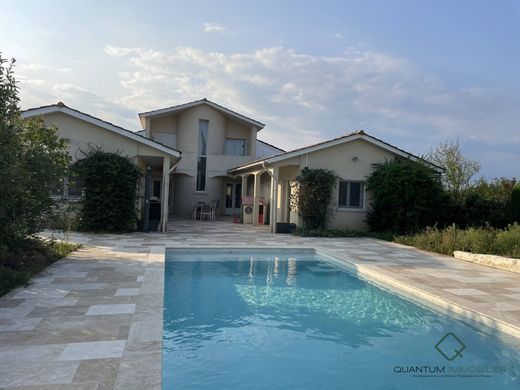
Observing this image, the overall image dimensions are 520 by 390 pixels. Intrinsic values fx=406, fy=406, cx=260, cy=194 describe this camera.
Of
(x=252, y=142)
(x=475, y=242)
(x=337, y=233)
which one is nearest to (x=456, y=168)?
(x=337, y=233)

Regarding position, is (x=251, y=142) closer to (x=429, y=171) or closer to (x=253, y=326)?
(x=429, y=171)

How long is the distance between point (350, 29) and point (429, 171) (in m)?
7.31

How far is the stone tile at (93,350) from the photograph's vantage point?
159 inches

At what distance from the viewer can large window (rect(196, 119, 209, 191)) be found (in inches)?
1065

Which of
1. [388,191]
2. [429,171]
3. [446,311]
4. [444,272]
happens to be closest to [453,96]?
[429,171]

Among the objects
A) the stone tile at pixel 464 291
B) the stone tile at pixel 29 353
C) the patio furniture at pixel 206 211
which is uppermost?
the patio furniture at pixel 206 211

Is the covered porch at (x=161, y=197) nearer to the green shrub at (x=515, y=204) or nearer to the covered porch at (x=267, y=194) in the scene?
the covered porch at (x=267, y=194)

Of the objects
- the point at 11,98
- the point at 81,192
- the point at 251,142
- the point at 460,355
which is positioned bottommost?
the point at 460,355

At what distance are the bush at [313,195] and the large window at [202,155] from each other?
1118 centimetres

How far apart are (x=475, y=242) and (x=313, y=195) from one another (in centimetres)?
653

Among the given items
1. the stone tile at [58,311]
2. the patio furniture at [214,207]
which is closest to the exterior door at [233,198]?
the patio furniture at [214,207]

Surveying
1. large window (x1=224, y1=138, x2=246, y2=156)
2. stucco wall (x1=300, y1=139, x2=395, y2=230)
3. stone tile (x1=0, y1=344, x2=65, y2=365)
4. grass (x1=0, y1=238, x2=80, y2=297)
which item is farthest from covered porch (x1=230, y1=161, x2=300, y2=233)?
stone tile (x1=0, y1=344, x2=65, y2=365)

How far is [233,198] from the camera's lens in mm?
29031

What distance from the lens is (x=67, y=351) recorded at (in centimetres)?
417
